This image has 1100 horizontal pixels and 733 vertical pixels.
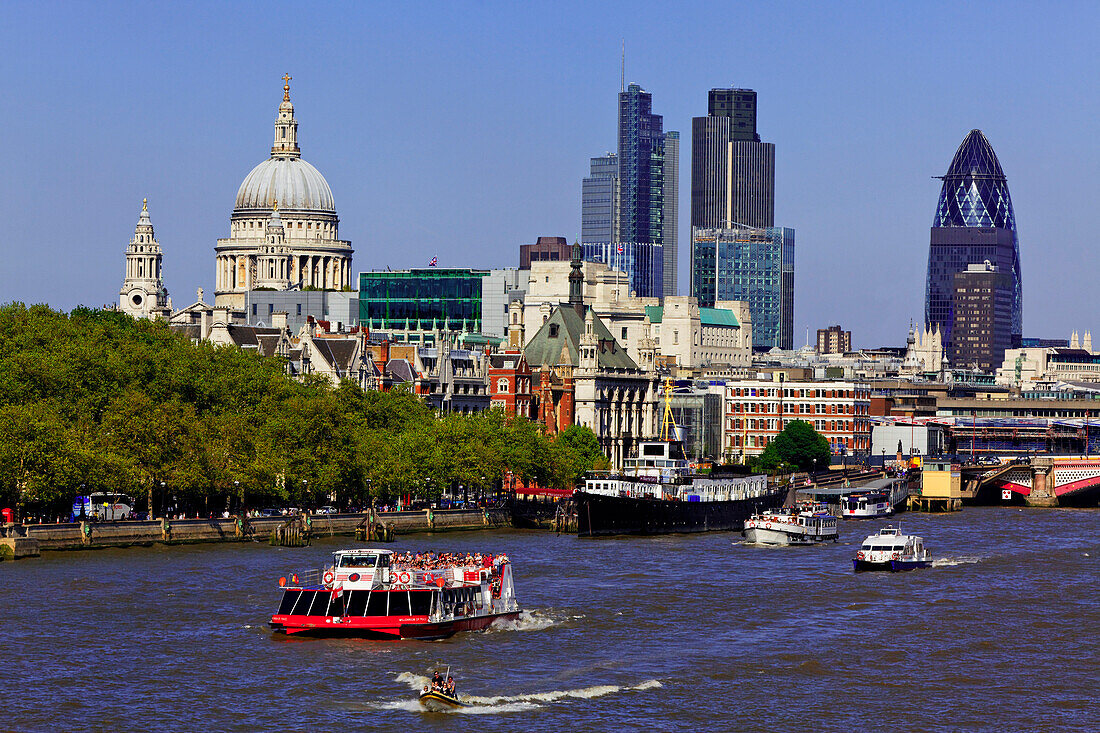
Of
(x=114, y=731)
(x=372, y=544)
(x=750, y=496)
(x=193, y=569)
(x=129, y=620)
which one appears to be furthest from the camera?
(x=750, y=496)

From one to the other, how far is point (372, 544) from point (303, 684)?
56164 mm

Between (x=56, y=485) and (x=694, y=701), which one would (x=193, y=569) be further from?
(x=694, y=701)

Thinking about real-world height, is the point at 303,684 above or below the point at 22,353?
below

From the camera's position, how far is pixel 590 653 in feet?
293

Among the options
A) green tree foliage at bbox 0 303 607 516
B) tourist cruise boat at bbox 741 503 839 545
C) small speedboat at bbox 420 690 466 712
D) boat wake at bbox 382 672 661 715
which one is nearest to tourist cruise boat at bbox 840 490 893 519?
green tree foliage at bbox 0 303 607 516

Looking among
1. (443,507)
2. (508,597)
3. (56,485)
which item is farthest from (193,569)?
(443,507)

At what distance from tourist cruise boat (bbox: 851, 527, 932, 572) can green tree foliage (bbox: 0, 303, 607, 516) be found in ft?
121

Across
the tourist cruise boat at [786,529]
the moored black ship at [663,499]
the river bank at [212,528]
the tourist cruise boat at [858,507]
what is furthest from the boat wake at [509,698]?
the tourist cruise boat at [858,507]

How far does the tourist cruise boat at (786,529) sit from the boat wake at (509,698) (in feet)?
220

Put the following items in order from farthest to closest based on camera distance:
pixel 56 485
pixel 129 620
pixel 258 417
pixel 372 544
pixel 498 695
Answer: pixel 258 417
pixel 372 544
pixel 56 485
pixel 129 620
pixel 498 695

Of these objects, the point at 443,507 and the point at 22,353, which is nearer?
the point at 22,353

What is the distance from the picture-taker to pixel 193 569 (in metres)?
115

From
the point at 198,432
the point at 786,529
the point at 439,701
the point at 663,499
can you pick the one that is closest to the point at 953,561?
the point at 786,529

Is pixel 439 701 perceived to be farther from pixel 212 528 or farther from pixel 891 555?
pixel 212 528
